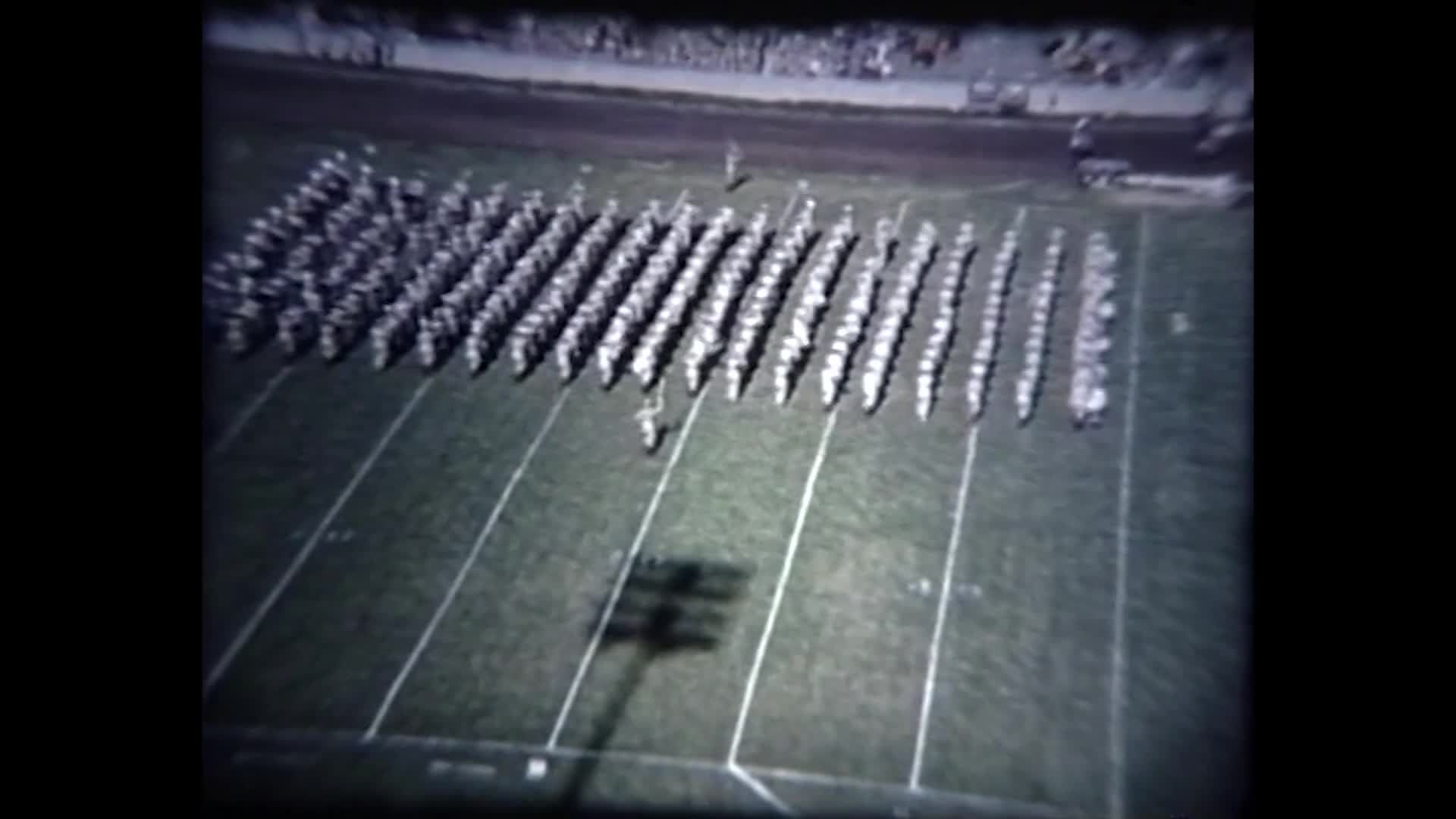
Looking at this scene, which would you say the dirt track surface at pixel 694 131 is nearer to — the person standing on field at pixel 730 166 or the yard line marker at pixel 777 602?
the person standing on field at pixel 730 166

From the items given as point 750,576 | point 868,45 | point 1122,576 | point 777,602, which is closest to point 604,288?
point 868,45

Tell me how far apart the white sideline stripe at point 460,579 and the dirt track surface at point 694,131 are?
1271 millimetres

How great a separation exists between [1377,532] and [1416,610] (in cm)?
25

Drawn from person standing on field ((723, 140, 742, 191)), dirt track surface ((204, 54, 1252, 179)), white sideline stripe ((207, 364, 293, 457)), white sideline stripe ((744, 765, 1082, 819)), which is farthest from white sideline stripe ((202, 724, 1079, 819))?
person standing on field ((723, 140, 742, 191))

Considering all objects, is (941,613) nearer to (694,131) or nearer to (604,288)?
(604,288)

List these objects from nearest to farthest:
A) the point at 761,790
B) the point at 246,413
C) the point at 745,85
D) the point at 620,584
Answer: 1. the point at 761,790
2. the point at 620,584
3. the point at 246,413
4. the point at 745,85

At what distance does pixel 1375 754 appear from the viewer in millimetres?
4375

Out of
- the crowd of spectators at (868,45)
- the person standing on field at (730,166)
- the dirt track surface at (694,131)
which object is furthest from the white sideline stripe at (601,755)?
the person standing on field at (730,166)

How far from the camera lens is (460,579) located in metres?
4.54

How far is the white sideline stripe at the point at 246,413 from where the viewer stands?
4613 mm

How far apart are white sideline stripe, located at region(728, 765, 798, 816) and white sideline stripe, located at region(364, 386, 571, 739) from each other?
980 mm

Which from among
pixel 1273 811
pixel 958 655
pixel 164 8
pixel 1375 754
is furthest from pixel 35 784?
pixel 1375 754

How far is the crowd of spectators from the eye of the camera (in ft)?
17.6

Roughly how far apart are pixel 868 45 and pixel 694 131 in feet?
2.53
